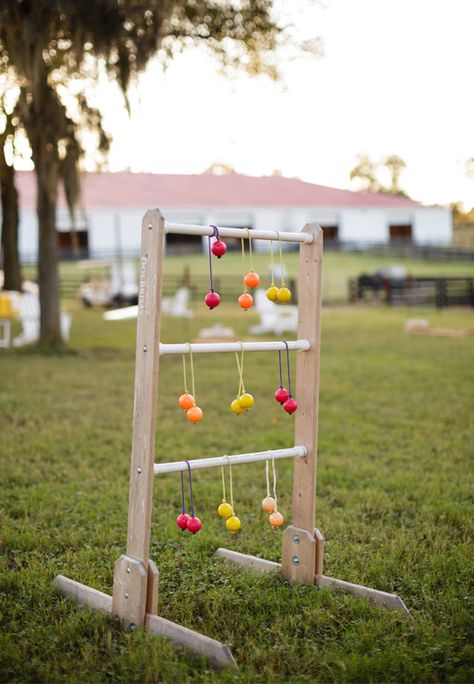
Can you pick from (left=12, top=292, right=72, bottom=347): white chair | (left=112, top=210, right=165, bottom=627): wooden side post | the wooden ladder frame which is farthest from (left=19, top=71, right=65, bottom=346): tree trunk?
(left=112, top=210, right=165, bottom=627): wooden side post

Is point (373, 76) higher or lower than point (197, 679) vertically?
higher

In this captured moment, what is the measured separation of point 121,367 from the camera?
10.7m

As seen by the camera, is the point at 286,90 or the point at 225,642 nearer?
the point at 225,642

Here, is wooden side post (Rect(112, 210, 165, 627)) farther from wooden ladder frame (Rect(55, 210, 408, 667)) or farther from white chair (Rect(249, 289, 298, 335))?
white chair (Rect(249, 289, 298, 335))

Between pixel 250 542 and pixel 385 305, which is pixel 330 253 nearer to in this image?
pixel 385 305

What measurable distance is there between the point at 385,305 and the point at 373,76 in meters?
8.38

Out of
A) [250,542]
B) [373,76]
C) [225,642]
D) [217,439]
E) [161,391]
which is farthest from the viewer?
[373,76]

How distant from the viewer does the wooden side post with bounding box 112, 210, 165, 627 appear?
2859 millimetres

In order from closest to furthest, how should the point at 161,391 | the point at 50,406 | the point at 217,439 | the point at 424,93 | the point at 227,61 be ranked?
the point at 217,439, the point at 50,406, the point at 161,391, the point at 227,61, the point at 424,93

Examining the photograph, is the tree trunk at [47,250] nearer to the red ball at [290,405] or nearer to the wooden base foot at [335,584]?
the wooden base foot at [335,584]

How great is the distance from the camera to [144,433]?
9.57ft

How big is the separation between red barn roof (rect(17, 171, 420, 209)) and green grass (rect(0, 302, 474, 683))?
31.5 meters

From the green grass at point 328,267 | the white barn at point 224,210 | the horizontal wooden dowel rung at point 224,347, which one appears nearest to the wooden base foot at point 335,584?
the horizontal wooden dowel rung at point 224,347

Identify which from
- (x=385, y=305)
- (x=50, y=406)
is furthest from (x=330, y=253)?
(x=50, y=406)
